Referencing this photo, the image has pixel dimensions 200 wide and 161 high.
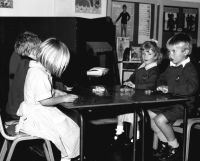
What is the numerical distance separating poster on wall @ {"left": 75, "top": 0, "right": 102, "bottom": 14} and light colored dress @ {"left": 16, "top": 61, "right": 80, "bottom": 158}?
2.37 meters

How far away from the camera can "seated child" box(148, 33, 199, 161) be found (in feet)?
8.79

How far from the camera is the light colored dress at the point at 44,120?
229cm

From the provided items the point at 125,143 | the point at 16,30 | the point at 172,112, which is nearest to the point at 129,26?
the point at 16,30

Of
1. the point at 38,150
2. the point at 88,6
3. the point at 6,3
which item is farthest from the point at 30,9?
the point at 38,150

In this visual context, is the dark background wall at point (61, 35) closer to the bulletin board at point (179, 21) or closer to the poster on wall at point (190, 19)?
the bulletin board at point (179, 21)

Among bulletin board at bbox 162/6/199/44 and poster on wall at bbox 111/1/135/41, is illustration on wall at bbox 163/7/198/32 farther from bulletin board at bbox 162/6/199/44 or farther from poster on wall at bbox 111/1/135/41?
poster on wall at bbox 111/1/135/41

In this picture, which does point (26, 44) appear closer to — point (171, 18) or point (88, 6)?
point (88, 6)

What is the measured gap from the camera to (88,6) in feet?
15.2

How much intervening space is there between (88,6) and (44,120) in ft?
8.77

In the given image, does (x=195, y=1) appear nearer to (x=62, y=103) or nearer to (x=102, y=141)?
(x=102, y=141)

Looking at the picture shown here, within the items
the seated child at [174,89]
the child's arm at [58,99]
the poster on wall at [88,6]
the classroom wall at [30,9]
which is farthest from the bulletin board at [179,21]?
the child's arm at [58,99]

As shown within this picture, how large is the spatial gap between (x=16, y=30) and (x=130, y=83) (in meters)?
1.69

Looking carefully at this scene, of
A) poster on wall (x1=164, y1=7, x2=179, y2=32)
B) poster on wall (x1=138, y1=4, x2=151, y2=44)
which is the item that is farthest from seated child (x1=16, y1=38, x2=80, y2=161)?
poster on wall (x1=164, y1=7, x2=179, y2=32)

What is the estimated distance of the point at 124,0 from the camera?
4836 mm
